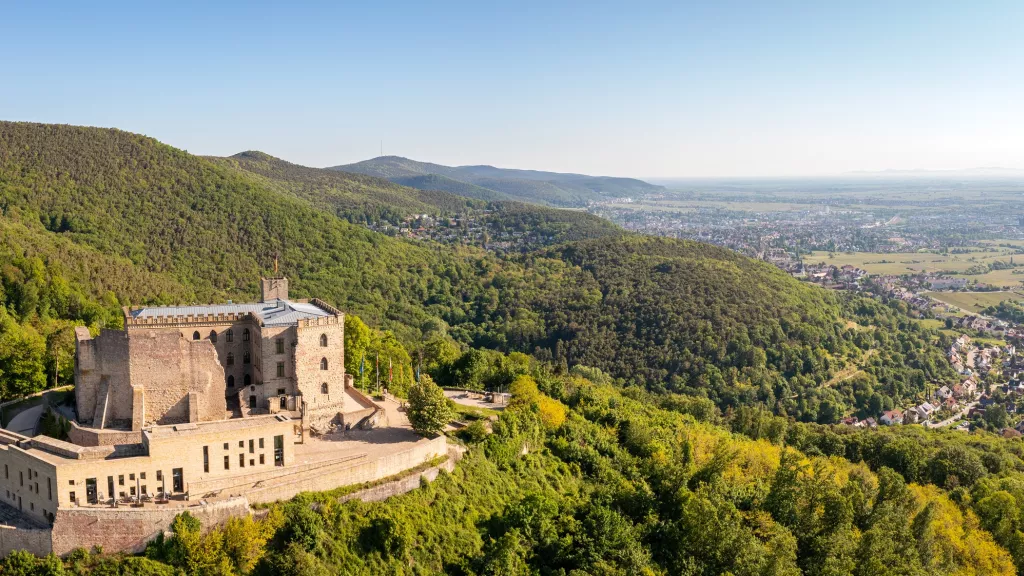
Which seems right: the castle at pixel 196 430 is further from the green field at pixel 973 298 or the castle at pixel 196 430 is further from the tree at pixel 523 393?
the green field at pixel 973 298

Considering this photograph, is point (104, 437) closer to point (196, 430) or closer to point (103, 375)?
point (103, 375)

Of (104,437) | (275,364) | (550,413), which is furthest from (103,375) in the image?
(550,413)

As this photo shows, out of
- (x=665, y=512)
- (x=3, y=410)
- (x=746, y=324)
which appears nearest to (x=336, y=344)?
(x=3, y=410)

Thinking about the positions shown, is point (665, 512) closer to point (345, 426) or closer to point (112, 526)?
point (345, 426)

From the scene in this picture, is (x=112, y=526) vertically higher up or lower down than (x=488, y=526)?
higher up

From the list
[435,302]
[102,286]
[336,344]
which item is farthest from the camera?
[435,302]

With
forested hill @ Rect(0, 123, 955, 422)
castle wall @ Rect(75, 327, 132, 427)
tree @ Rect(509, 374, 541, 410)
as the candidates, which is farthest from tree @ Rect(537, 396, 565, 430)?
forested hill @ Rect(0, 123, 955, 422)

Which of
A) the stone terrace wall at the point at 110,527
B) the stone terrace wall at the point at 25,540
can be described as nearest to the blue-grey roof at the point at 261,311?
the stone terrace wall at the point at 110,527
